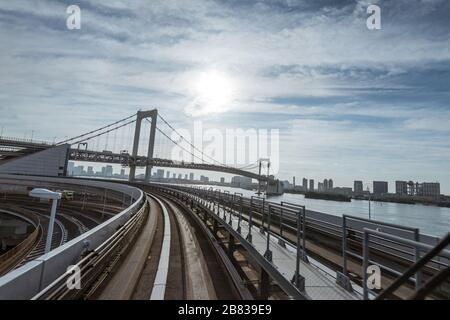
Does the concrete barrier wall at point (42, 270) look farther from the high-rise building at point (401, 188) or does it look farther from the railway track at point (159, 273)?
the high-rise building at point (401, 188)

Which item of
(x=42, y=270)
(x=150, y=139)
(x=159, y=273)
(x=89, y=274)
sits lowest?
(x=159, y=273)

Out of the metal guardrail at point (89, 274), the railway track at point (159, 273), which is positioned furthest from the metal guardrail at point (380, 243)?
the metal guardrail at point (89, 274)

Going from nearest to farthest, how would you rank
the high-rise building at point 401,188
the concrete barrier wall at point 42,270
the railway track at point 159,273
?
the concrete barrier wall at point 42,270 → the railway track at point 159,273 → the high-rise building at point 401,188

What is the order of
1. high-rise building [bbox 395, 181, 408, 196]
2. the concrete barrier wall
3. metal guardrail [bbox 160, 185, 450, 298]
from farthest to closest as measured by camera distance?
high-rise building [bbox 395, 181, 408, 196] < the concrete barrier wall < metal guardrail [bbox 160, 185, 450, 298]
